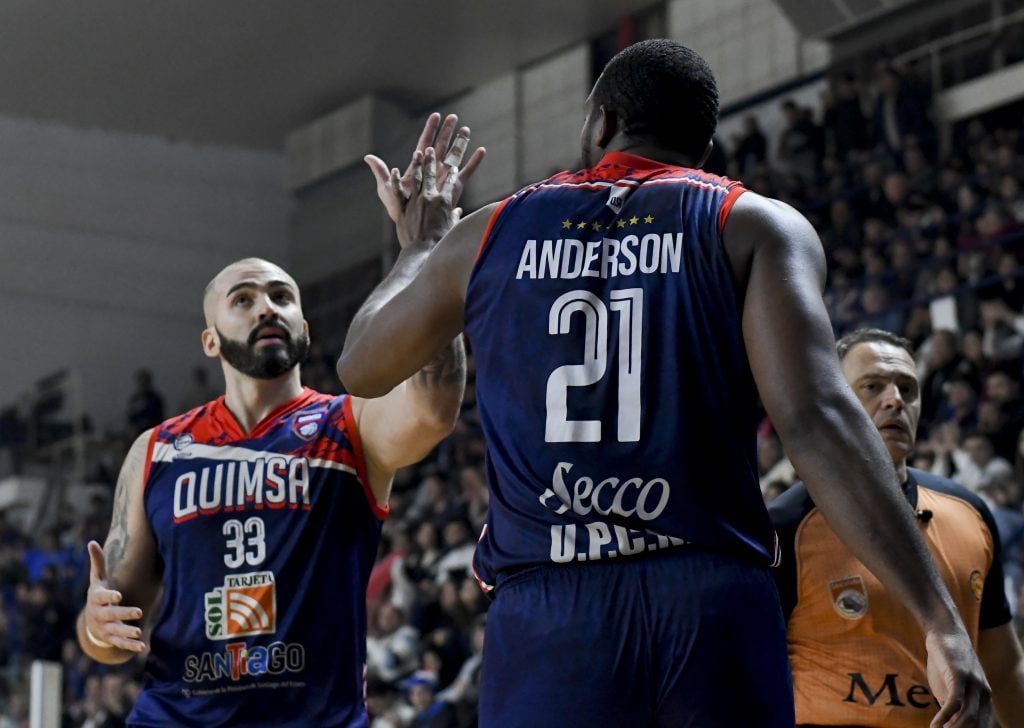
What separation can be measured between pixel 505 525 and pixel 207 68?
19.0m

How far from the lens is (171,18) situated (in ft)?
64.0

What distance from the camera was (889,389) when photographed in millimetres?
4398

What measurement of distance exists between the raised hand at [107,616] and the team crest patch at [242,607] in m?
0.22

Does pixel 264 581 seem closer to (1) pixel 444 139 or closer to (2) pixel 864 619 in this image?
(1) pixel 444 139

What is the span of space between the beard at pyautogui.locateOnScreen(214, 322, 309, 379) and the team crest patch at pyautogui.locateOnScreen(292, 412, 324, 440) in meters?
0.19

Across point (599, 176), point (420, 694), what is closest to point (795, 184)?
point (420, 694)

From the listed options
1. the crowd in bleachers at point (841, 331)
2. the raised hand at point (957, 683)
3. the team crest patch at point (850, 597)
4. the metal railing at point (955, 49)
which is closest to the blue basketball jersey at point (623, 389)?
the raised hand at point (957, 683)

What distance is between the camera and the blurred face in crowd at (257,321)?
5.11 meters

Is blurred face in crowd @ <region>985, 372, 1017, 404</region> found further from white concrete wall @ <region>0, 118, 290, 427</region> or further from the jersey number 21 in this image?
Result: white concrete wall @ <region>0, 118, 290, 427</region>

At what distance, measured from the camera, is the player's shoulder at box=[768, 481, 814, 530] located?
4.27m

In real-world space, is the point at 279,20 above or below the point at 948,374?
above

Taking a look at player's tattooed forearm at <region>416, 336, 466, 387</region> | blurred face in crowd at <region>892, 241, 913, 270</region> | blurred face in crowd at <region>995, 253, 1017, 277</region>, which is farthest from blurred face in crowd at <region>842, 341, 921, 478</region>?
blurred face in crowd at <region>892, 241, 913, 270</region>

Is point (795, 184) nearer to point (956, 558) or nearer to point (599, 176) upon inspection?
point (956, 558)

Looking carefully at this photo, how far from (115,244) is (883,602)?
20.8 metres
